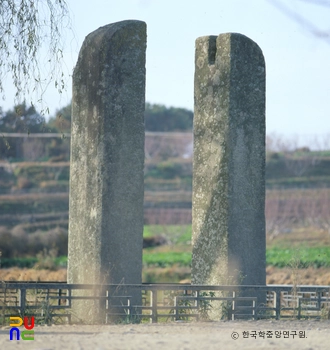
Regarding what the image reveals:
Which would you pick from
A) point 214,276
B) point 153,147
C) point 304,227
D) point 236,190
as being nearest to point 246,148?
point 236,190

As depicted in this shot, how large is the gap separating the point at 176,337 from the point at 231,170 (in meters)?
3.87

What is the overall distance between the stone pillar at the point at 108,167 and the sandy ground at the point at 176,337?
5.57 ft

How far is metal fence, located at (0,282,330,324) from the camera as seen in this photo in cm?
1148

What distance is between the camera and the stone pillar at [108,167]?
12922 millimetres

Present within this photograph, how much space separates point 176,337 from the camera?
1012 centimetres

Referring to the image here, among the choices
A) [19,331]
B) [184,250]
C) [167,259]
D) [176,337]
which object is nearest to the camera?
[176,337]

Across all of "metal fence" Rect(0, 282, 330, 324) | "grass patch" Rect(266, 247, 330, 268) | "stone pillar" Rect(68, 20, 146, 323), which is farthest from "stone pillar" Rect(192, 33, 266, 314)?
"grass patch" Rect(266, 247, 330, 268)

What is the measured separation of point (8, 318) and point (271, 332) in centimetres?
349

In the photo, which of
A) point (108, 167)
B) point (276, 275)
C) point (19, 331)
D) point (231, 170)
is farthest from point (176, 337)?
point (276, 275)

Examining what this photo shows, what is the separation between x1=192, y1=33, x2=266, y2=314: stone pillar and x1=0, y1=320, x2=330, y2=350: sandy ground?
1.69 m

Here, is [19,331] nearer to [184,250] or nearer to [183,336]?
[183,336]

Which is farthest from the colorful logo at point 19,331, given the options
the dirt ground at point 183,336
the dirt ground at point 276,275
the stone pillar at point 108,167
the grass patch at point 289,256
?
the grass patch at point 289,256

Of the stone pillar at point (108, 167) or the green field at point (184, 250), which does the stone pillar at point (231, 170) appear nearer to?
the stone pillar at point (108, 167)

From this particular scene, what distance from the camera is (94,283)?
506 inches
